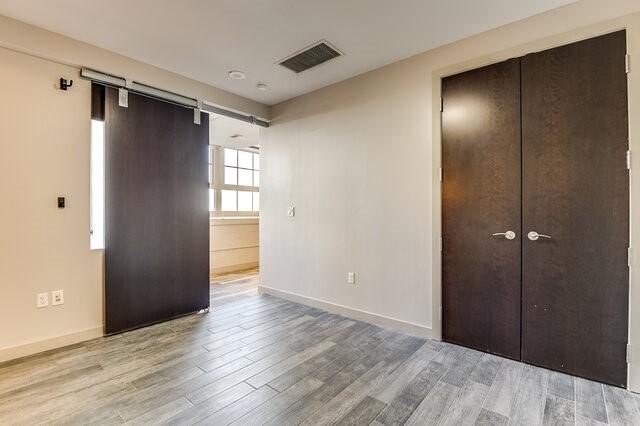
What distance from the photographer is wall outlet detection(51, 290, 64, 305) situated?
2.64 metres

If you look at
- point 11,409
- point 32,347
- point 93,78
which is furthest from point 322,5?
point 32,347

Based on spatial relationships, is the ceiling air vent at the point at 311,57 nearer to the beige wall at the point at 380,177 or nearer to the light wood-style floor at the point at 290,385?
the beige wall at the point at 380,177

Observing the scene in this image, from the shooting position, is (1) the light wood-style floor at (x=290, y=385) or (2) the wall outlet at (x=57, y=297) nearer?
(1) the light wood-style floor at (x=290, y=385)

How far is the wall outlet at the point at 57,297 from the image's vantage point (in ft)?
8.67

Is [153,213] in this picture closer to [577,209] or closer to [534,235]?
[534,235]

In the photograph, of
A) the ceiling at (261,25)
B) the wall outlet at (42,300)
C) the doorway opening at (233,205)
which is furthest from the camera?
the doorway opening at (233,205)

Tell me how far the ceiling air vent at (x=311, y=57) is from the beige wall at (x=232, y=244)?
11.2 ft

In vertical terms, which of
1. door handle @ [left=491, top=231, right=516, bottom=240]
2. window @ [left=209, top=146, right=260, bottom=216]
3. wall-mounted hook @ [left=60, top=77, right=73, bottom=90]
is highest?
wall-mounted hook @ [left=60, top=77, right=73, bottom=90]

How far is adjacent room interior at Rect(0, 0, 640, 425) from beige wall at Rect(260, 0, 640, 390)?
23 mm

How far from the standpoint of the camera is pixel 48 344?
2600mm

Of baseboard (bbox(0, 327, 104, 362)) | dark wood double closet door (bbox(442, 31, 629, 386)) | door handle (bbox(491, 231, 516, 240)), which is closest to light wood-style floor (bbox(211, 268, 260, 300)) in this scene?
baseboard (bbox(0, 327, 104, 362))

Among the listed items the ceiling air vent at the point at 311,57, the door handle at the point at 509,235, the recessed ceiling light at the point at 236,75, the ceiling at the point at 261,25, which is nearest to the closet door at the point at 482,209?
the door handle at the point at 509,235

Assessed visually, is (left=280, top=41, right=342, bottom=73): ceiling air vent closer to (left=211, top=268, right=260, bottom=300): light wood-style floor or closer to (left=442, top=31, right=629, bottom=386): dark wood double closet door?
(left=442, top=31, right=629, bottom=386): dark wood double closet door

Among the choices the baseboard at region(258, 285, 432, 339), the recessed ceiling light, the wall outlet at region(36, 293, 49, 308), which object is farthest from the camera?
the recessed ceiling light
